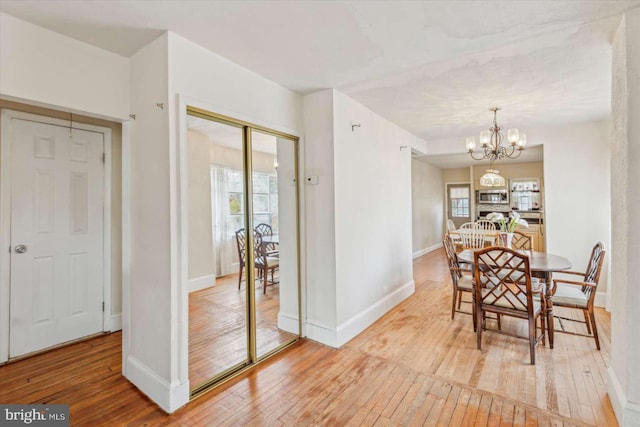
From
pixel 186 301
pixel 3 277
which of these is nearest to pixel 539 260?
pixel 186 301

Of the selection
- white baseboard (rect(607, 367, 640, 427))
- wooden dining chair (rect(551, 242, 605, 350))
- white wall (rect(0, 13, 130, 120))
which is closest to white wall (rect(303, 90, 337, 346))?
white wall (rect(0, 13, 130, 120))

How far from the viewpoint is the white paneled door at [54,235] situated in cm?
270

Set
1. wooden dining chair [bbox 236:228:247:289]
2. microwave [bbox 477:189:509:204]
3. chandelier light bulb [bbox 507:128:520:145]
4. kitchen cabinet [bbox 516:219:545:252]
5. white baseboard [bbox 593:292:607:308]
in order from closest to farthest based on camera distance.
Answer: wooden dining chair [bbox 236:228:247:289] < chandelier light bulb [bbox 507:128:520:145] < white baseboard [bbox 593:292:607:308] < kitchen cabinet [bbox 516:219:545:252] < microwave [bbox 477:189:509:204]

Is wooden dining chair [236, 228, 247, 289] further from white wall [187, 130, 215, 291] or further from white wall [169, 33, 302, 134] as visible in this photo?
white wall [169, 33, 302, 134]

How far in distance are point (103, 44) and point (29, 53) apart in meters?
0.43

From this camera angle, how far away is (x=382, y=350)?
287 cm

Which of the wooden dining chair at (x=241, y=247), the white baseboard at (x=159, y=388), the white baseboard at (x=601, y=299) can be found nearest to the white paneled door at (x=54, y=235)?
the white baseboard at (x=159, y=388)

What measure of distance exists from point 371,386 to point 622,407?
1516 mm

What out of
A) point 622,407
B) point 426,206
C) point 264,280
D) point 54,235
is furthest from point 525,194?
point 54,235

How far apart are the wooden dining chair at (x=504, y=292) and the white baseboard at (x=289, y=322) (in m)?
1.74

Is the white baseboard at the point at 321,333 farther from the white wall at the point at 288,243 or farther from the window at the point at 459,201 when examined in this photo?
the window at the point at 459,201

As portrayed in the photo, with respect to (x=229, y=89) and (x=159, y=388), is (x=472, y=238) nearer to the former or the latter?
(x=229, y=89)

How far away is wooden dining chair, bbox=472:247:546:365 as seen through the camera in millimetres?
2568

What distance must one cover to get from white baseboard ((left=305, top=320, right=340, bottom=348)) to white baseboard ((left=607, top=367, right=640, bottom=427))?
78.1 inches
